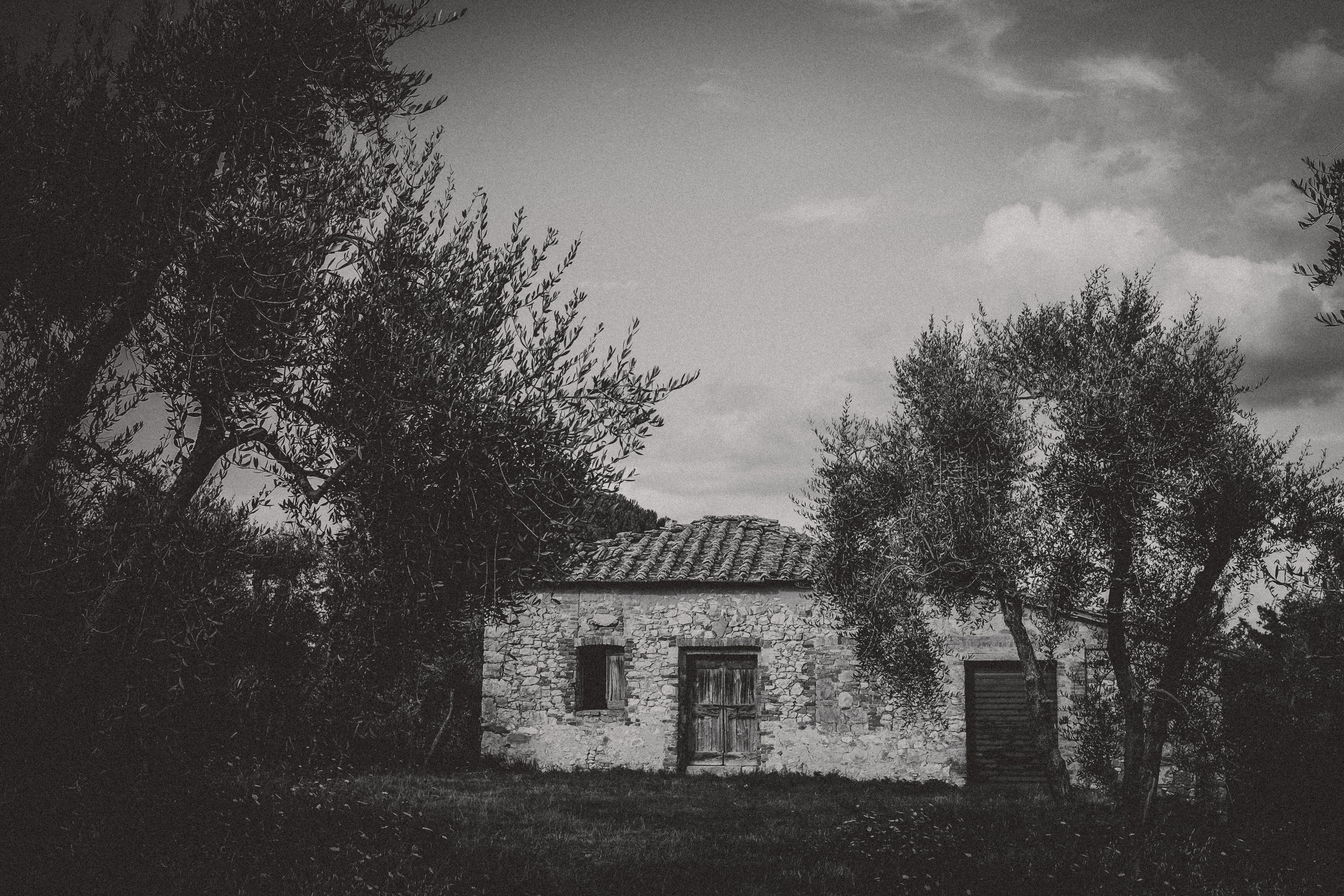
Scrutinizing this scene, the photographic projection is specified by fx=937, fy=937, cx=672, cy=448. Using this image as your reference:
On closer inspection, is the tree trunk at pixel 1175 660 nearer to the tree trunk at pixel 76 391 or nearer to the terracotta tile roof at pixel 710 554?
the terracotta tile roof at pixel 710 554

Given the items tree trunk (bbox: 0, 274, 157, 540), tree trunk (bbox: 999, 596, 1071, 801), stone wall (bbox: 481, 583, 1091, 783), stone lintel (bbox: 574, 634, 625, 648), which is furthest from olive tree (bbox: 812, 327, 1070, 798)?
tree trunk (bbox: 0, 274, 157, 540)

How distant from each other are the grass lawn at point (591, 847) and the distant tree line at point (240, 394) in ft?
2.60

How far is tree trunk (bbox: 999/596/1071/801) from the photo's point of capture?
1252 cm

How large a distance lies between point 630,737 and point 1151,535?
35.4 ft

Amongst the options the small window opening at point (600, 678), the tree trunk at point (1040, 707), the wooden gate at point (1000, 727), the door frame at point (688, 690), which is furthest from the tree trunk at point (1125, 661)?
the small window opening at point (600, 678)

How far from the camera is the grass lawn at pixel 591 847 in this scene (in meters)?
6.63

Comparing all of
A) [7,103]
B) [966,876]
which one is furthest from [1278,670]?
[7,103]

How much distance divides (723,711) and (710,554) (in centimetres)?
325

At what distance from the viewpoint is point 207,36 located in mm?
6496

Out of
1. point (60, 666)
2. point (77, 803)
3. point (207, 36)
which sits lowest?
point (77, 803)

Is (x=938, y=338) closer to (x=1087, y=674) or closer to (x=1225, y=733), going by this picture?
(x=1225, y=733)

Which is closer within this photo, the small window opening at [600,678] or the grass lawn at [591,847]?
the grass lawn at [591,847]

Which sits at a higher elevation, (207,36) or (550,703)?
(207,36)

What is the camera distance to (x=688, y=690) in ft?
60.3
